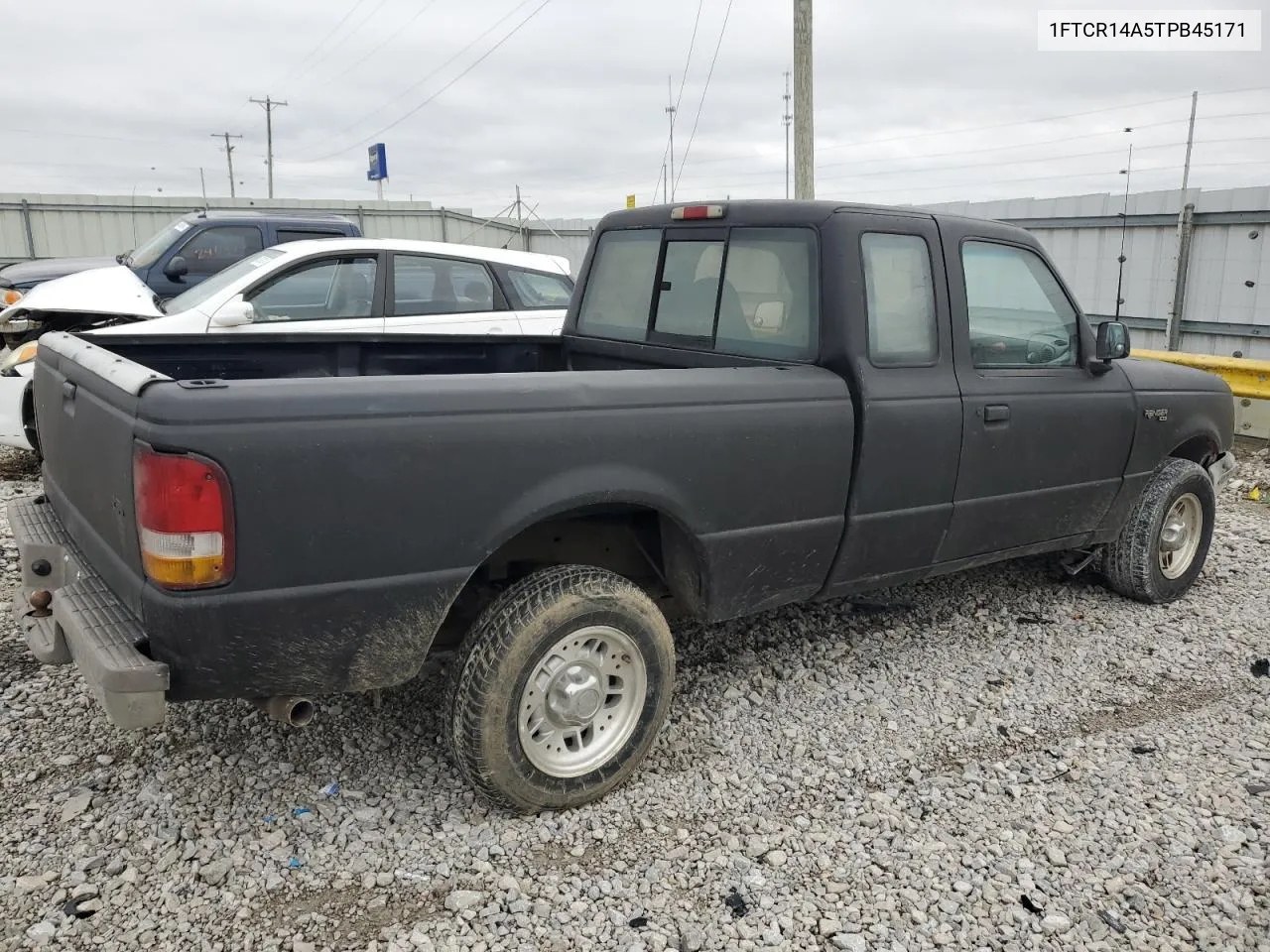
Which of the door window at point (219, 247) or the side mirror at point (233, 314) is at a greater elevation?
Result: the door window at point (219, 247)

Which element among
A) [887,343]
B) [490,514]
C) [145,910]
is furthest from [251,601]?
[887,343]

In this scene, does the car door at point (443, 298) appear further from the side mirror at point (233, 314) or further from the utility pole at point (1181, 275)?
the utility pole at point (1181, 275)

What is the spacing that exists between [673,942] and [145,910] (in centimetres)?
145

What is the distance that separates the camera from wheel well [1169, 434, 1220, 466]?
546cm

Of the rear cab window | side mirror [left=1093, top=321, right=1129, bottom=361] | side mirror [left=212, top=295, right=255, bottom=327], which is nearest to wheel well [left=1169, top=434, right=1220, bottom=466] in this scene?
side mirror [left=1093, top=321, right=1129, bottom=361]

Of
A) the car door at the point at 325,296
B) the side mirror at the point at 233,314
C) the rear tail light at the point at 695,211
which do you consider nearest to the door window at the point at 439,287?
the car door at the point at 325,296

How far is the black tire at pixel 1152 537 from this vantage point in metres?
5.18

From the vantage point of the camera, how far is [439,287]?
8.05 metres

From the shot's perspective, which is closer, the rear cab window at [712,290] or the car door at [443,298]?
the rear cab window at [712,290]

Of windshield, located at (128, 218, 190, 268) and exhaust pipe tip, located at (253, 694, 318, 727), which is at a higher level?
windshield, located at (128, 218, 190, 268)

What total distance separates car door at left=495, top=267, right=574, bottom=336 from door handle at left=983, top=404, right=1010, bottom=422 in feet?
15.2

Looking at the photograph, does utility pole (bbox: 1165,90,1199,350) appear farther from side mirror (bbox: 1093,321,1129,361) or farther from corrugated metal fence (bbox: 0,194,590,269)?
corrugated metal fence (bbox: 0,194,590,269)

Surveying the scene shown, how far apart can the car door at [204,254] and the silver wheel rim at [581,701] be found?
833cm

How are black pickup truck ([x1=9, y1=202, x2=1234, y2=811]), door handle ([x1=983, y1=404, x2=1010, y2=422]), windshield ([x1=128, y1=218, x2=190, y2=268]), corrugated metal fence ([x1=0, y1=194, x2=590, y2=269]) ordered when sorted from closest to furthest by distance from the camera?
1. black pickup truck ([x1=9, y1=202, x2=1234, y2=811])
2. door handle ([x1=983, y1=404, x2=1010, y2=422])
3. windshield ([x1=128, y1=218, x2=190, y2=268])
4. corrugated metal fence ([x1=0, y1=194, x2=590, y2=269])
